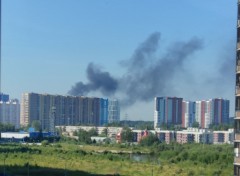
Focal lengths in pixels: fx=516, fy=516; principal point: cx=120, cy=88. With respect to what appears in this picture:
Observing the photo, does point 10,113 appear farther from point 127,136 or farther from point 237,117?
point 237,117

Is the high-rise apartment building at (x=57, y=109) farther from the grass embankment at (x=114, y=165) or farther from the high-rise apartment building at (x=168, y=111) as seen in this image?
the grass embankment at (x=114, y=165)

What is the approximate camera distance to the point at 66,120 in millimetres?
68938

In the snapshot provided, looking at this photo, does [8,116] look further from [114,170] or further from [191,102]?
[114,170]

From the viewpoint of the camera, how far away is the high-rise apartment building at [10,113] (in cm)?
7019

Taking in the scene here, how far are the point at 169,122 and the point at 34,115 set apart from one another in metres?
19.4

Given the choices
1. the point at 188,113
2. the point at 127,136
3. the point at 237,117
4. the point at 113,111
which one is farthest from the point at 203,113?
the point at 237,117

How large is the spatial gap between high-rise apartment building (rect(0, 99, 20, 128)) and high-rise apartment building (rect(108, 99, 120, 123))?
15224 millimetres

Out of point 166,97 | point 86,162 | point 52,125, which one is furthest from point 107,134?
point 86,162

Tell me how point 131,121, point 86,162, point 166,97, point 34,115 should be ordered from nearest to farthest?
point 86,162
point 34,115
point 166,97
point 131,121

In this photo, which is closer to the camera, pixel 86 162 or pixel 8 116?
pixel 86 162

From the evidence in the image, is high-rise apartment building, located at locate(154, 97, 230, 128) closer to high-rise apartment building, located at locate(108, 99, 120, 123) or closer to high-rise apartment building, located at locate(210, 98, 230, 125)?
high-rise apartment building, located at locate(210, 98, 230, 125)

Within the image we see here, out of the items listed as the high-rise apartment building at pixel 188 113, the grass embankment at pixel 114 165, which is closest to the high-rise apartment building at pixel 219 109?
the high-rise apartment building at pixel 188 113

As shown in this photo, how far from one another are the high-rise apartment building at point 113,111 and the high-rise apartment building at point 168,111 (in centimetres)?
818

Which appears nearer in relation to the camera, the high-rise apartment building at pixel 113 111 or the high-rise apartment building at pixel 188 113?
the high-rise apartment building at pixel 188 113
